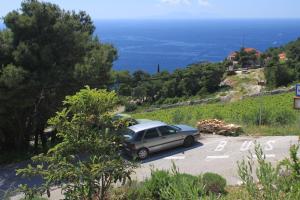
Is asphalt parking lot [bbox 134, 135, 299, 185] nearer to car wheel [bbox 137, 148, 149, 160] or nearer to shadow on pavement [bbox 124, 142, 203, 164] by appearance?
shadow on pavement [bbox 124, 142, 203, 164]

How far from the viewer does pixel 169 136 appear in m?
18.5

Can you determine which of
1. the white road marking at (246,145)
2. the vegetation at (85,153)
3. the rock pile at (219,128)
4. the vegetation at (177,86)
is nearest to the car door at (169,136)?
the white road marking at (246,145)

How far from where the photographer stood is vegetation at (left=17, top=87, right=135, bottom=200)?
31.0 ft

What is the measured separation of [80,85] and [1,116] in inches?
139

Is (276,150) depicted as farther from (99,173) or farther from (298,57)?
(298,57)

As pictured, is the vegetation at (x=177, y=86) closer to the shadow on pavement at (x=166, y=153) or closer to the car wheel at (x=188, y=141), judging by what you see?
the car wheel at (x=188, y=141)

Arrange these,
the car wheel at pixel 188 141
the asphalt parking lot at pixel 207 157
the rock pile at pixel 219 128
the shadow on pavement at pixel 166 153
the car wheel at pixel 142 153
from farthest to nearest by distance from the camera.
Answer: the rock pile at pixel 219 128
the car wheel at pixel 188 141
the shadow on pavement at pixel 166 153
the car wheel at pixel 142 153
the asphalt parking lot at pixel 207 157

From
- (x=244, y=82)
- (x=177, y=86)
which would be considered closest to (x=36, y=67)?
(x=244, y=82)

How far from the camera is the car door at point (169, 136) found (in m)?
18.4

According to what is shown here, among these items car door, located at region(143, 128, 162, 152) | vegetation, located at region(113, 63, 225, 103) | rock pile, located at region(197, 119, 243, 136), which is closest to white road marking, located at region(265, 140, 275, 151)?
rock pile, located at region(197, 119, 243, 136)

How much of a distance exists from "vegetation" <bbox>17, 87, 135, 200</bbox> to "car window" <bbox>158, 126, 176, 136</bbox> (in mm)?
7986

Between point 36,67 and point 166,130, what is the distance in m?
5.89

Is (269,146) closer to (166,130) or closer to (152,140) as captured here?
(166,130)

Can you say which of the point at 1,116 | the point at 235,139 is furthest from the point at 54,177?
the point at 235,139
